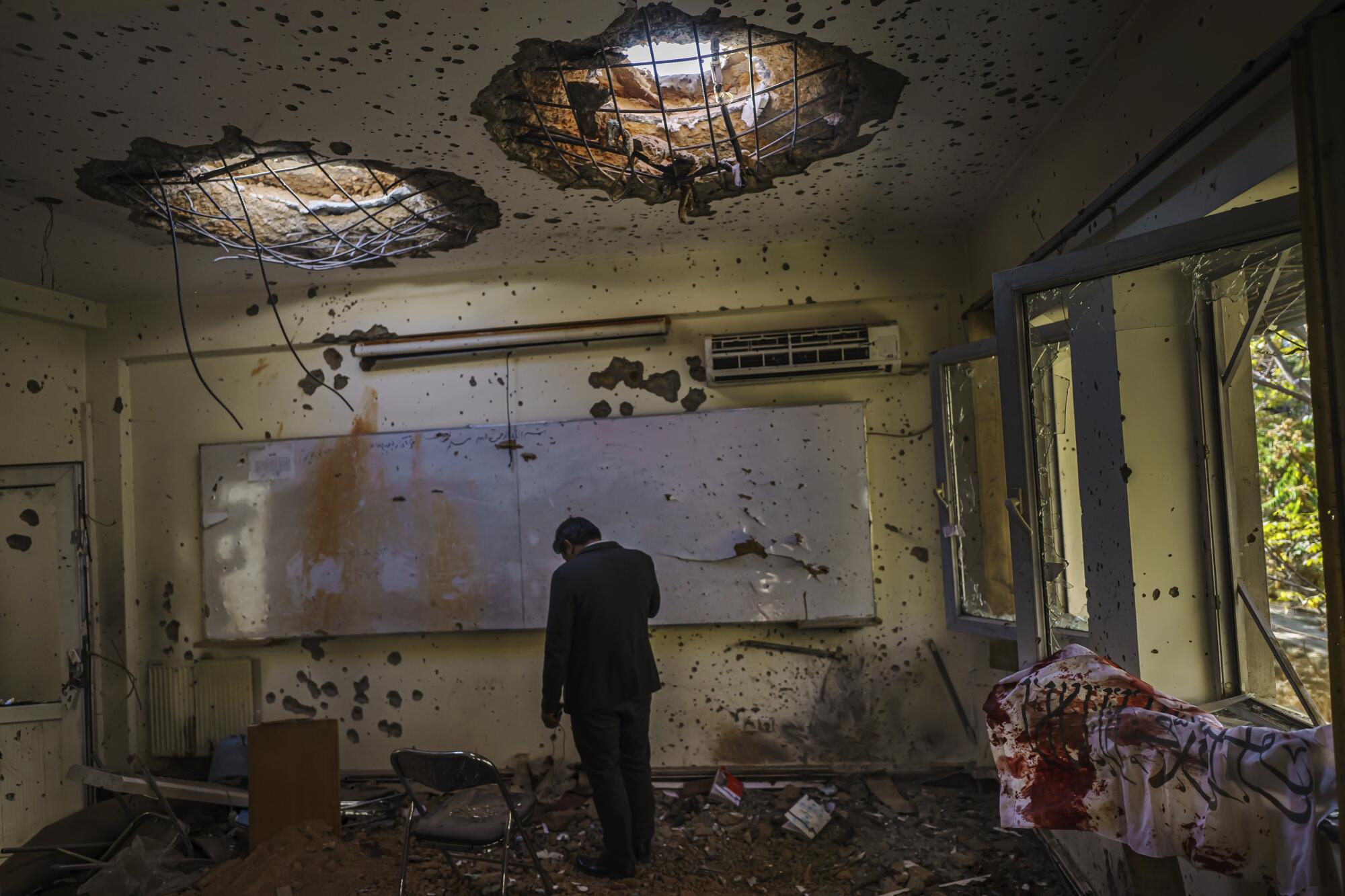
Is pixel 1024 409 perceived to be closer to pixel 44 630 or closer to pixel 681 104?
pixel 681 104

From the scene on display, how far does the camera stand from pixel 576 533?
2.81 m

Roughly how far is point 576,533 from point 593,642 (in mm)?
425

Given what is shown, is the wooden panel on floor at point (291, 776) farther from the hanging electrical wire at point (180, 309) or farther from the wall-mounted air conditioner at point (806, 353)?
the wall-mounted air conditioner at point (806, 353)

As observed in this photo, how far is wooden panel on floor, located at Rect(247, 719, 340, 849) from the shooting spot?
298cm

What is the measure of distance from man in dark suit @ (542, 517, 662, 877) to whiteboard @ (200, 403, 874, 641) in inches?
29.7

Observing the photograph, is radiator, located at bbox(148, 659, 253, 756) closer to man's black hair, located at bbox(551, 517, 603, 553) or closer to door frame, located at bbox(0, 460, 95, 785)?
door frame, located at bbox(0, 460, 95, 785)

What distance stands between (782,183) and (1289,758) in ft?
7.25

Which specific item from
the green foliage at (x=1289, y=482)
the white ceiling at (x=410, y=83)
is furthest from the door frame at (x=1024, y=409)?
the green foliage at (x=1289, y=482)

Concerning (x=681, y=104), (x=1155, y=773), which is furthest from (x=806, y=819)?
(x=681, y=104)

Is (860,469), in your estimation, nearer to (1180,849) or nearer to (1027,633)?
(1027,633)

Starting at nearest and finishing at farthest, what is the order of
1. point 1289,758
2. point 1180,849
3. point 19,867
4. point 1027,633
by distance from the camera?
point 1289,758 < point 1180,849 < point 1027,633 < point 19,867

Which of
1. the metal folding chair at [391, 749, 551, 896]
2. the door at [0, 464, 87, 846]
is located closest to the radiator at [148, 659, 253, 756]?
the door at [0, 464, 87, 846]

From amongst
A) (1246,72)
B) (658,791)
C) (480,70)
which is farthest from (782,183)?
(658,791)

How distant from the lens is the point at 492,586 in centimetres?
350
